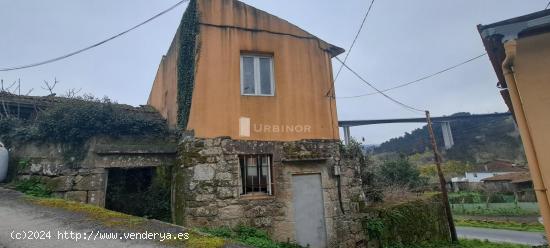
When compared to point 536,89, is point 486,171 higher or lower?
lower

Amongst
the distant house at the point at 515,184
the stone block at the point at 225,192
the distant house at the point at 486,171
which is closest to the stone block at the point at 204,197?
the stone block at the point at 225,192

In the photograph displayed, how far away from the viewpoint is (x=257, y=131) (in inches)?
297

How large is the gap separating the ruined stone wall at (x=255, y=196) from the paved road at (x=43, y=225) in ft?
9.46

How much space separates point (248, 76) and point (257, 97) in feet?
2.22

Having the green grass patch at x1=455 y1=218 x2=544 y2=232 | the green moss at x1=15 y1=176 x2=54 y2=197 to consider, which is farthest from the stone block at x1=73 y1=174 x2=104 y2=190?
the green grass patch at x1=455 y1=218 x2=544 y2=232

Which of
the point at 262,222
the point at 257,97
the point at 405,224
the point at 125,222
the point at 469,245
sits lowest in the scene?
the point at 469,245

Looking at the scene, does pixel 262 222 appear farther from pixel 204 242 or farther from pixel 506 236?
pixel 506 236

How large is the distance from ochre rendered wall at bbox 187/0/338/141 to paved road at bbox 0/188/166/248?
3378 millimetres

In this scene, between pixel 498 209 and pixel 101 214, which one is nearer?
pixel 101 214

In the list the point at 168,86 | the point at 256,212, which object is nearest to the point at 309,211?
the point at 256,212

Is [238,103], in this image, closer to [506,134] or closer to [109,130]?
[109,130]

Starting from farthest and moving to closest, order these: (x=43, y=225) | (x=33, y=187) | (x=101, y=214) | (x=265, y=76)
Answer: (x=265, y=76)
(x=33, y=187)
(x=101, y=214)
(x=43, y=225)

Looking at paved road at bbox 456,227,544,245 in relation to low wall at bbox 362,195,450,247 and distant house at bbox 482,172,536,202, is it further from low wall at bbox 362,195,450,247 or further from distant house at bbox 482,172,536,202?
distant house at bbox 482,172,536,202

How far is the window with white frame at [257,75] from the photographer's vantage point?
7.86 m
